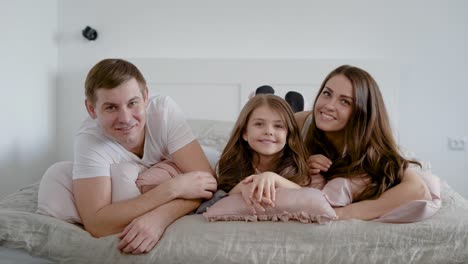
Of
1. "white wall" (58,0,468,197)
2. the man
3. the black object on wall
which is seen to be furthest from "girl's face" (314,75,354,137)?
the black object on wall

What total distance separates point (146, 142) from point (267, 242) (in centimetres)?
52

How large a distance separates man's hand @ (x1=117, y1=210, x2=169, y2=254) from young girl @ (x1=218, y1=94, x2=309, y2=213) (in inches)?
11.3

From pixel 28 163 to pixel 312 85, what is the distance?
1751 millimetres

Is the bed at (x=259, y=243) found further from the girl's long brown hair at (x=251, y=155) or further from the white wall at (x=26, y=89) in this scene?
the white wall at (x=26, y=89)

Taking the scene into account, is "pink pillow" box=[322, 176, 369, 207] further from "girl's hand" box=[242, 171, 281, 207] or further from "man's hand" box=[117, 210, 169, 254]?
"man's hand" box=[117, 210, 169, 254]

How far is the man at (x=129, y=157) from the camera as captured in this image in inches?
40.9

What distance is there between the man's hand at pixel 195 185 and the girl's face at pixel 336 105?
0.41 meters

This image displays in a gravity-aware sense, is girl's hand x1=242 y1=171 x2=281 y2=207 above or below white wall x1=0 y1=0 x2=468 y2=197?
below

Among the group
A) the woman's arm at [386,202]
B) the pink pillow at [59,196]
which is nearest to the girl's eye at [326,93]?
the woman's arm at [386,202]

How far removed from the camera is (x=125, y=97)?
1129mm

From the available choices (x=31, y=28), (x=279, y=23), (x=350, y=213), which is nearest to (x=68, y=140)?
(x=31, y=28)

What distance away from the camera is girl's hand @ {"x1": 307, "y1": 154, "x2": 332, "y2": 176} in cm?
126

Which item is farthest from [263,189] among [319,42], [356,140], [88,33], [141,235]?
[88,33]

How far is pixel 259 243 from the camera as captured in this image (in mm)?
955
